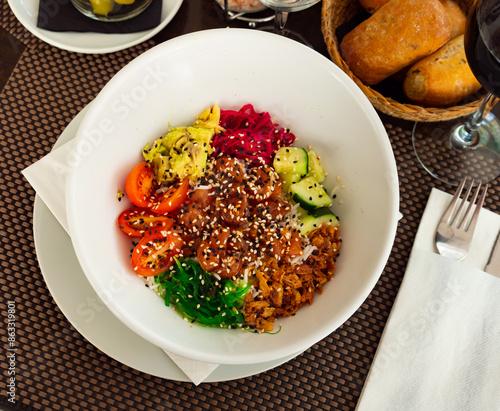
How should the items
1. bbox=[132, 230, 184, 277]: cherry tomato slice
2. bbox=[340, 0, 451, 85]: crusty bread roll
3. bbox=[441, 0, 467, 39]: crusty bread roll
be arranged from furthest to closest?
bbox=[441, 0, 467, 39]: crusty bread roll < bbox=[340, 0, 451, 85]: crusty bread roll < bbox=[132, 230, 184, 277]: cherry tomato slice

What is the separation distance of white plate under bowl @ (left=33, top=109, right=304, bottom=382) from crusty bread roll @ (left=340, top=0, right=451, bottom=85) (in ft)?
3.95

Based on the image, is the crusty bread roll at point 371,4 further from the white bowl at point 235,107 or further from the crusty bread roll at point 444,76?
the white bowl at point 235,107

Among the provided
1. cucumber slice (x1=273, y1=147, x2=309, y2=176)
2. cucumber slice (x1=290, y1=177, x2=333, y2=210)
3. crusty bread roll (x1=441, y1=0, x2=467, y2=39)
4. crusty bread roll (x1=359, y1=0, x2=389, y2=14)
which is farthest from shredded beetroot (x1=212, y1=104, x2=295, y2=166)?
crusty bread roll (x1=441, y1=0, x2=467, y2=39)

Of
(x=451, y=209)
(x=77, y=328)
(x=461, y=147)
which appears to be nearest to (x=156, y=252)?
(x=77, y=328)

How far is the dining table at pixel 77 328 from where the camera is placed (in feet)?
5.83

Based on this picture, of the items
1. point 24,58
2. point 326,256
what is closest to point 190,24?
point 24,58

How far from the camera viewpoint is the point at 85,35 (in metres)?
2.15

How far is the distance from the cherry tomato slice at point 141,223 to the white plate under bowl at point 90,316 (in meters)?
0.25

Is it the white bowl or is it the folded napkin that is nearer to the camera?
the white bowl

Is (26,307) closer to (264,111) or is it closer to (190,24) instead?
(264,111)

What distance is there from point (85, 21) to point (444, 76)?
155 centimetres

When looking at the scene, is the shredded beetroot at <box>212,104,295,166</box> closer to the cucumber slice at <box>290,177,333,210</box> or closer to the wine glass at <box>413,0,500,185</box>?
the cucumber slice at <box>290,177,333,210</box>

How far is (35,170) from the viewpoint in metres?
1.79

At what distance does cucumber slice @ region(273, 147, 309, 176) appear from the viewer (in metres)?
1.83
